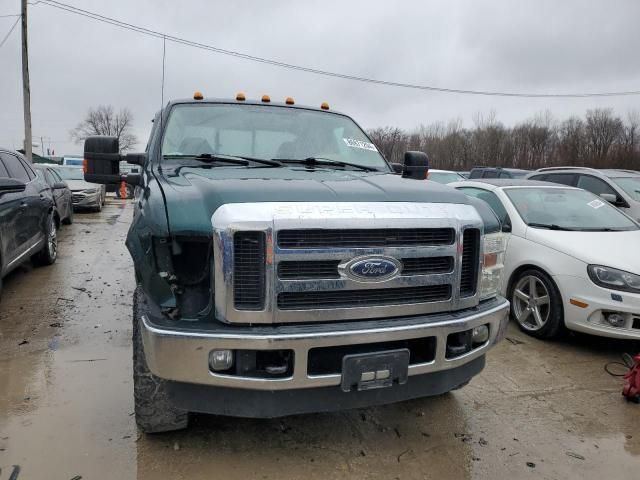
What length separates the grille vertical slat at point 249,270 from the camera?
7.11 feet

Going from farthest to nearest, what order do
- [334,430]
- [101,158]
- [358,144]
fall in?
[358,144], [101,158], [334,430]

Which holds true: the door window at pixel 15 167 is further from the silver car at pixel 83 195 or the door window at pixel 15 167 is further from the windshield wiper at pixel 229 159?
the silver car at pixel 83 195

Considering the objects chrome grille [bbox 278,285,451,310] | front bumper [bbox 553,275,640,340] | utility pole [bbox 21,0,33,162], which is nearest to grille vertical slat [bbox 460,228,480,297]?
chrome grille [bbox 278,285,451,310]

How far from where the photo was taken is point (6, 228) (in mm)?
5293

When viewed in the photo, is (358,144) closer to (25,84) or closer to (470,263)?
(470,263)

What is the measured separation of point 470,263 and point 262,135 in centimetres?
186

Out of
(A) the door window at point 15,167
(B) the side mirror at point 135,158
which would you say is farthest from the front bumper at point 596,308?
(A) the door window at point 15,167

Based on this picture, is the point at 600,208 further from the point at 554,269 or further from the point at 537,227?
the point at 554,269

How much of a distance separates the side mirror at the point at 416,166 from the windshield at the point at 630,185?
6.24m

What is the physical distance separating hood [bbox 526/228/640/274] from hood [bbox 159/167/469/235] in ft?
7.57

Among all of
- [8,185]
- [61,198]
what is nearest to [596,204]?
[8,185]

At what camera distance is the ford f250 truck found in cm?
219

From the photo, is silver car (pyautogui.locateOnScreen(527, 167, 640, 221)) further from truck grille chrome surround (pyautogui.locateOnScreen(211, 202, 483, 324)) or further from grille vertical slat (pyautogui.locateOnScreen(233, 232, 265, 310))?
grille vertical slat (pyautogui.locateOnScreen(233, 232, 265, 310))

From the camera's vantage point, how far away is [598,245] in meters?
4.63
